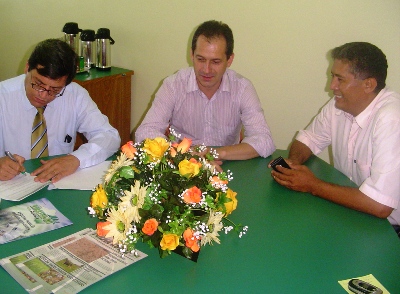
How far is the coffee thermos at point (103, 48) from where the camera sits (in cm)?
367

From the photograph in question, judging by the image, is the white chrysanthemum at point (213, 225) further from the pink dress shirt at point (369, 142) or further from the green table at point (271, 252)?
the pink dress shirt at point (369, 142)

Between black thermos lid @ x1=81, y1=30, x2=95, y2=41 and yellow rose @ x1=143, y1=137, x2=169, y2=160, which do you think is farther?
black thermos lid @ x1=81, y1=30, x2=95, y2=41

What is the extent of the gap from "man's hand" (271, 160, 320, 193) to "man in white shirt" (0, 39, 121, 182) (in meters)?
0.87

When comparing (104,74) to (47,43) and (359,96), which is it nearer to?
(47,43)

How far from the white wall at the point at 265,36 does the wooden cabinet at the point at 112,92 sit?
9 centimetres

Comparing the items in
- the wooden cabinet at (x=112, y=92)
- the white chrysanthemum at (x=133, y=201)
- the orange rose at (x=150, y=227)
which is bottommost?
the wooden cabinet at (x=112, y=92)

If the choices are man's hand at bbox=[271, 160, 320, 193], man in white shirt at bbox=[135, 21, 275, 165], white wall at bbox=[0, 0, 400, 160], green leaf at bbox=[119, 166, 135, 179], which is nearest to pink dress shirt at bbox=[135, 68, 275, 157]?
man in white shirt at bbox=[135, 21, 275, 165]

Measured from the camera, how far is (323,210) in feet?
5.57

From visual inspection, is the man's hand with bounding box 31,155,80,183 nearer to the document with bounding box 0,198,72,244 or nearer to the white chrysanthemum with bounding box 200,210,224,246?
the document with bounding box 0,198,72,244

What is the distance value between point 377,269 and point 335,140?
1.11 m

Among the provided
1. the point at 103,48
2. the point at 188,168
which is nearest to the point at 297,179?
the point at 188,168

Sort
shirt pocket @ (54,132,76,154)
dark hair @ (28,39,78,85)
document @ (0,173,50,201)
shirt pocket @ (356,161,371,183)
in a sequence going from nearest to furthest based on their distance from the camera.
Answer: document @ (0,173,50,201) < dark hair @ (28,39,78,85) < shirt pocket @ (356,161,371,183) < shirt pocket @ (54,132,76,154)

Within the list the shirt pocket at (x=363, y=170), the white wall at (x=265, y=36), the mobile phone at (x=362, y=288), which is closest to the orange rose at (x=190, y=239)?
the mobile phone at (x=362, y=288)

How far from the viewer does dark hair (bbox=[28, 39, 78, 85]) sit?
6.37ft
